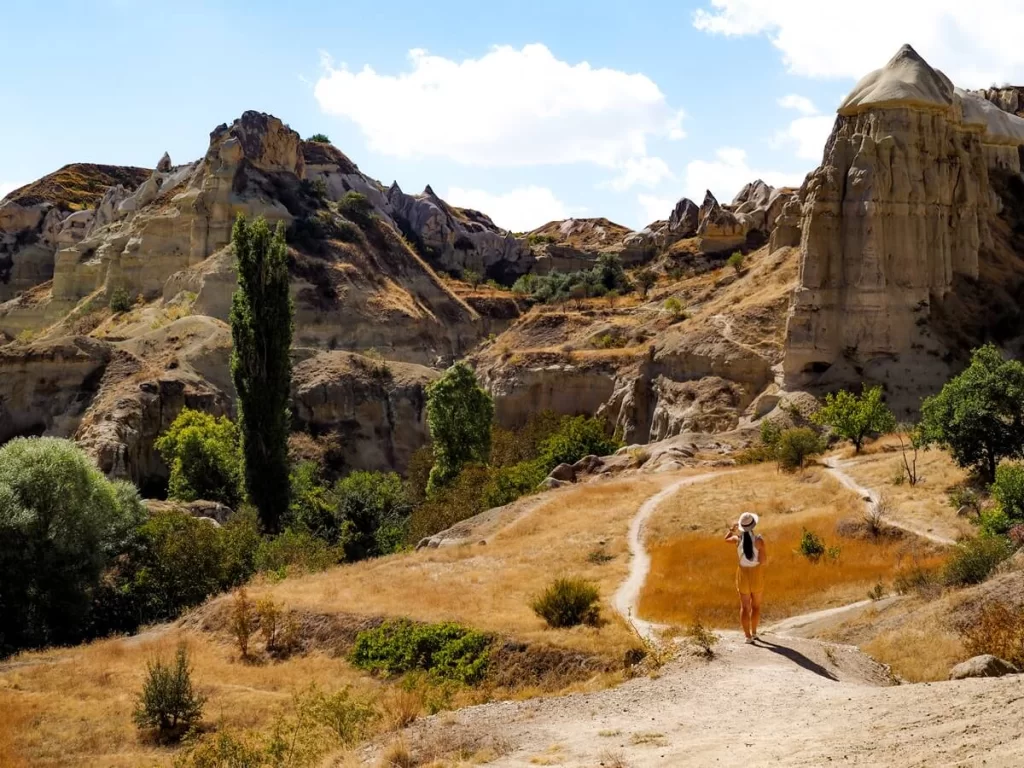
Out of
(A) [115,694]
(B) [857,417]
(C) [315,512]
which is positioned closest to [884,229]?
(B) [857,417]

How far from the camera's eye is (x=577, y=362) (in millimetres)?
55125

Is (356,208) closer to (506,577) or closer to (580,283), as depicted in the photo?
(580,283)

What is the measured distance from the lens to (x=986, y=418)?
24.6 m

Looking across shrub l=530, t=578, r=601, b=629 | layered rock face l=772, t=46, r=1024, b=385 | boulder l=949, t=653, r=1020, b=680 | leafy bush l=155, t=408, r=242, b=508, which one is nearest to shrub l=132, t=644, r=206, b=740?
shrub l=530, t=578, r=601, b=629

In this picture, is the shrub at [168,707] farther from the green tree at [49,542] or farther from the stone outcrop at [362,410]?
the stone outcrop at [362,410]

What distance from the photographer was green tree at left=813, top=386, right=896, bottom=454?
107 ft

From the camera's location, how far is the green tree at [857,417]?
32.6 m

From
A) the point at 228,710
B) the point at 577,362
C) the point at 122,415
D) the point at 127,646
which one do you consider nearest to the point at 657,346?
the point at 577,362

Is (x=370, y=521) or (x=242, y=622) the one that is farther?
(x=370, y=521)

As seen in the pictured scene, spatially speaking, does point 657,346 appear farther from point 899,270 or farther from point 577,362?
point 899,270

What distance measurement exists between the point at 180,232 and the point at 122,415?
30830 mm

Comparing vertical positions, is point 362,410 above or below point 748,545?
above

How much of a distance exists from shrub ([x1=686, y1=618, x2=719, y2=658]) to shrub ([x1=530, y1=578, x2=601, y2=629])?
3348 millimetres

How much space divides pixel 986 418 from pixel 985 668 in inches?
608
